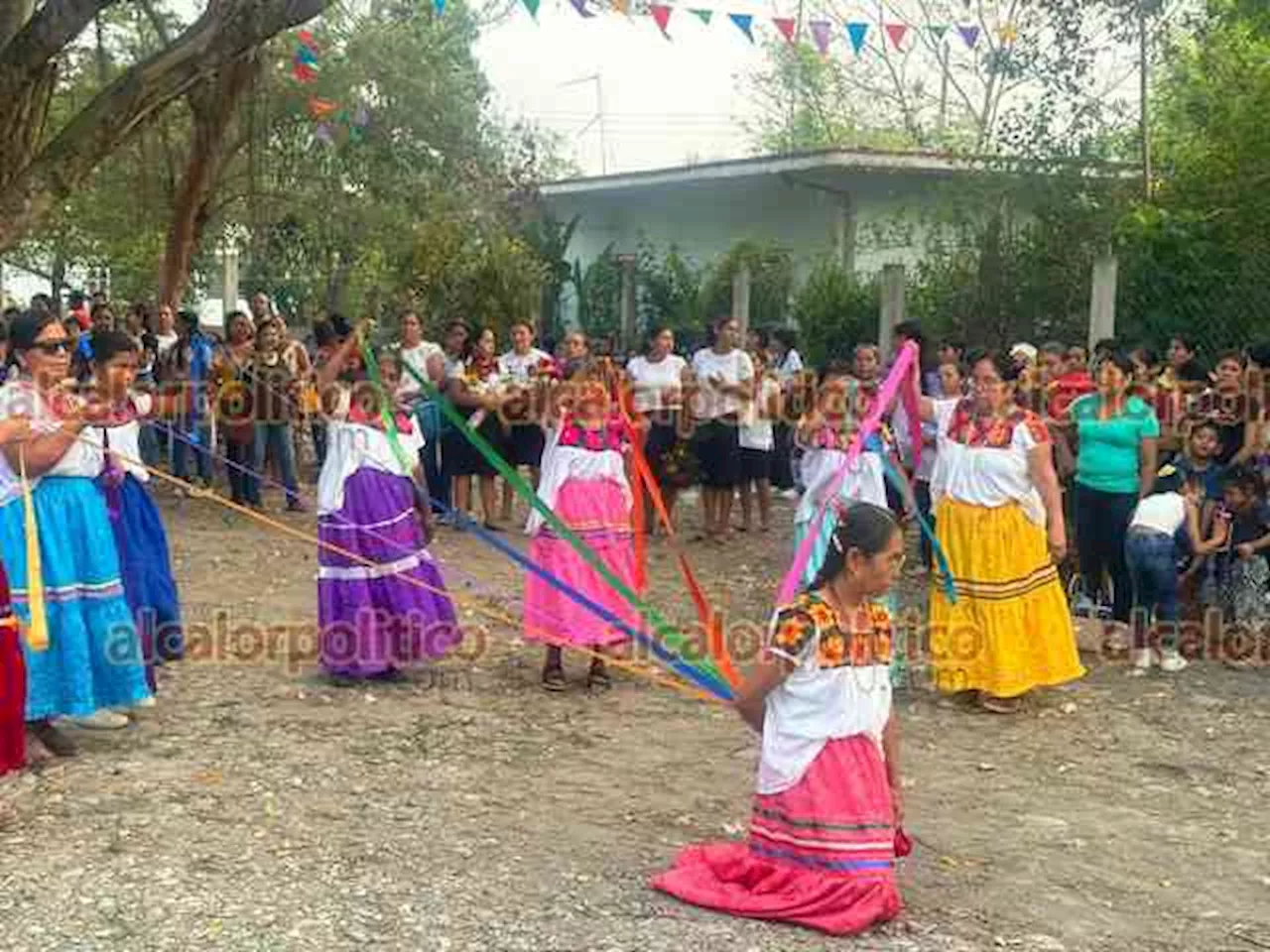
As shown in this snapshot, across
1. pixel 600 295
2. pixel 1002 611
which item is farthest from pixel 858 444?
pixel 600 295

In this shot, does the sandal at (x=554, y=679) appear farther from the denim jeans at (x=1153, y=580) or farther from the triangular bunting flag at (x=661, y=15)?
the triangular bunting flag at (x=661, y=15)

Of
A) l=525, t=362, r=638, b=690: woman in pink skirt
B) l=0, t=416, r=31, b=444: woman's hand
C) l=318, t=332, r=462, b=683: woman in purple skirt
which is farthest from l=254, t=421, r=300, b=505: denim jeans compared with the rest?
l=0, t=416, r=31, b=444: woman's hand

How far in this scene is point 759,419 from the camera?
1141cm

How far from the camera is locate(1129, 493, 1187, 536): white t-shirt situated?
7.86m

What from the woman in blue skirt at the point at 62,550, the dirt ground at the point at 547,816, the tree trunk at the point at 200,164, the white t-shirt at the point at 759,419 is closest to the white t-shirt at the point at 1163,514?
the dirt ground at the point at 547,816

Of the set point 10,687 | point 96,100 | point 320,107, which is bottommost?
point 10,687

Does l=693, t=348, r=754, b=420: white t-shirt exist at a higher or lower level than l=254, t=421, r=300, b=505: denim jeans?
higher

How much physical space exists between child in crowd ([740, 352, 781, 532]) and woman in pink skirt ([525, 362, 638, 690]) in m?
4.25

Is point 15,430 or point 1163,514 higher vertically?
point 15,430

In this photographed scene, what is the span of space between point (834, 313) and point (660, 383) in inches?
230

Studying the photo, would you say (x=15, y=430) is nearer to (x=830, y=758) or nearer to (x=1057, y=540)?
(x=830, y=758)

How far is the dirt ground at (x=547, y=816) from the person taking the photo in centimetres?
433

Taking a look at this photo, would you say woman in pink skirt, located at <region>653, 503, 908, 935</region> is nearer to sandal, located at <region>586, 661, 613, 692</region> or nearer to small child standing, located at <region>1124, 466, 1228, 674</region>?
sandal, located at <region>586, 661, 613, 692</region>

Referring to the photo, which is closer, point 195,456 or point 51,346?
point 51,346
